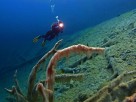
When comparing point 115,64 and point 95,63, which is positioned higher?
point 95,63

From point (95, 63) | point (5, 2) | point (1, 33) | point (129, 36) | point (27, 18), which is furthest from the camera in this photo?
point (5, 2)

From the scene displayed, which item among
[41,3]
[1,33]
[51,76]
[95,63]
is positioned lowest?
[51,76]

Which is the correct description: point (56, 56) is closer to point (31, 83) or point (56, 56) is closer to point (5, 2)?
point (31, 83)

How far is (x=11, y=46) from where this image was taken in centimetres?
2300

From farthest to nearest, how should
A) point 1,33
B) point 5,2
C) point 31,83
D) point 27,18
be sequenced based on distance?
point 5,2 < point 27,18 < point 1,33 < point 31,83

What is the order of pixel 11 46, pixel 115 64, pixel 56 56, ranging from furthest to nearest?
pixel 11 46
pixel 115 64
pixel 56 56

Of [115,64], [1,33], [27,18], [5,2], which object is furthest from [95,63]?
[5,2]

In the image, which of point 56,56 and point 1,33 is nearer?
point 56,56

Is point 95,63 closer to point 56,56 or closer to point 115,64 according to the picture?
point 115,64

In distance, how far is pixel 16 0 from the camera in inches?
1388

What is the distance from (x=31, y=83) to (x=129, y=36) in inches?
142

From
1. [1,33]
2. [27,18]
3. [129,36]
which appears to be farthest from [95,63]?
[27,18]

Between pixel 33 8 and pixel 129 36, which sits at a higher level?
pixel 33 8

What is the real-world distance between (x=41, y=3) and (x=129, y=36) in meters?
31.6
